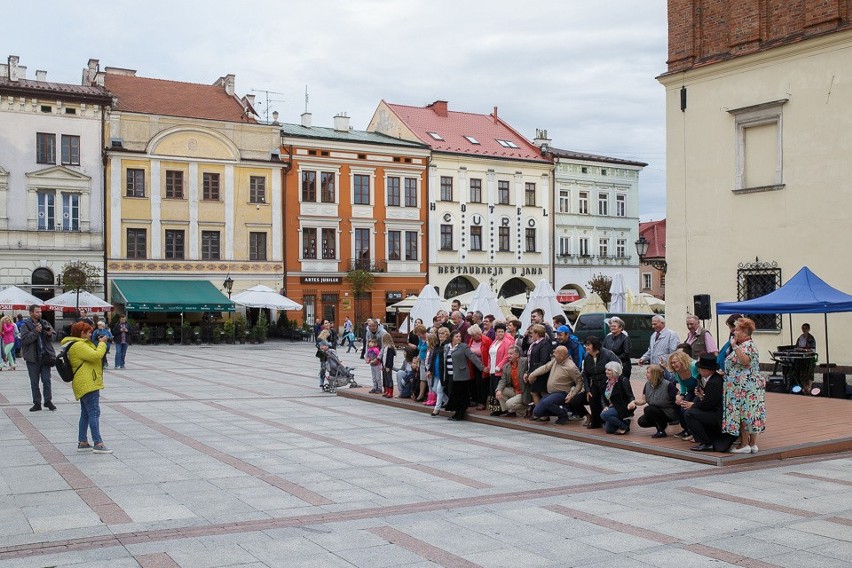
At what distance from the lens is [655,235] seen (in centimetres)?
7638

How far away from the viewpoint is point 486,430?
14.3m

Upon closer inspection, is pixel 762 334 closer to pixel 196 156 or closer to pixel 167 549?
pixel 167 549

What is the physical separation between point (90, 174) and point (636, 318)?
1132 inches

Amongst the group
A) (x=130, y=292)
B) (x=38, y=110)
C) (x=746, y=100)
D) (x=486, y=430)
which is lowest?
(x=486, y=430)

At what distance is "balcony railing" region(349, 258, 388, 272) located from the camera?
166 ft

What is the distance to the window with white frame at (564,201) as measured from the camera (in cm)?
5697

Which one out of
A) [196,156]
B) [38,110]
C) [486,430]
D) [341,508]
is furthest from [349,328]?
[341,508]

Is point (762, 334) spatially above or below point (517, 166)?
below

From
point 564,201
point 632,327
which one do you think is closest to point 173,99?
point 564,201

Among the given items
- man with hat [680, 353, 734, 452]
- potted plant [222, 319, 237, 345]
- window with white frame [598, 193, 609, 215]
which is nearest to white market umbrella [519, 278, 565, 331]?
man with hat [680, 353, 734, 452]

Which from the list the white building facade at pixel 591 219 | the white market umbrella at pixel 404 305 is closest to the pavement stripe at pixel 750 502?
the white market umbrella at pixel 404 305

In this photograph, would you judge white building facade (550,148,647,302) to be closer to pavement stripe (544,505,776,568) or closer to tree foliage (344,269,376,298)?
tree foliage (344,269,376,298)

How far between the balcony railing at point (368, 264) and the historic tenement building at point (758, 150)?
27544 millimetres

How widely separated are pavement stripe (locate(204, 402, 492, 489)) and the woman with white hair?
11.7 ft
